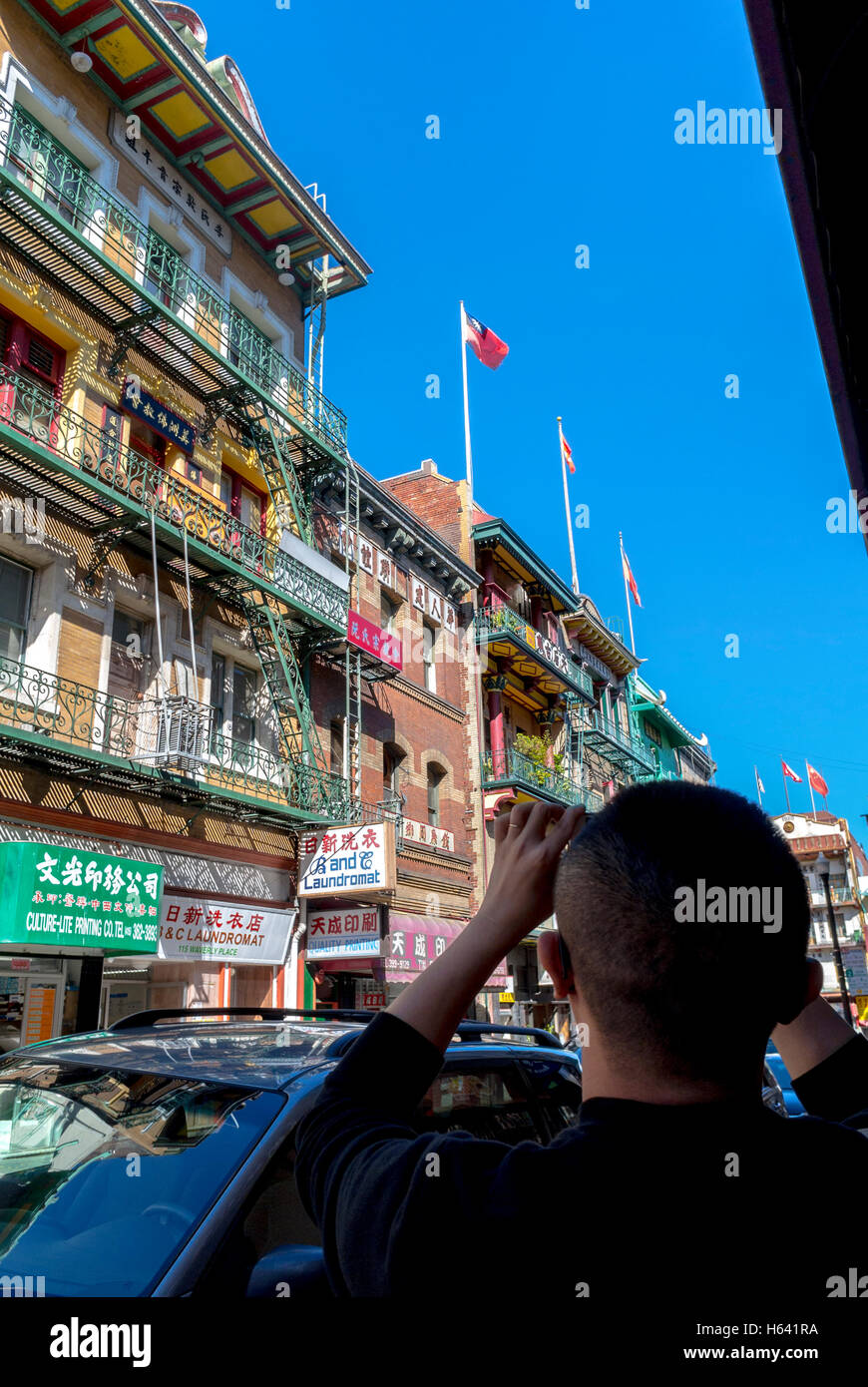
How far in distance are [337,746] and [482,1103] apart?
16828mm

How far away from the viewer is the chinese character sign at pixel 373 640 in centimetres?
1934

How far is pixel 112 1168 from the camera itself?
2838mm

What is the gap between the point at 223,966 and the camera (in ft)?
52.3

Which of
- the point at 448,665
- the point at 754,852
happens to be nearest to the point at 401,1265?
the point at 754,852

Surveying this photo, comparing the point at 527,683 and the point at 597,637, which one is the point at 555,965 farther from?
the point at 597,637

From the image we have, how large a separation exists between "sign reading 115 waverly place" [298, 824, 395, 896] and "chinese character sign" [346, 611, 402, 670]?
405cm

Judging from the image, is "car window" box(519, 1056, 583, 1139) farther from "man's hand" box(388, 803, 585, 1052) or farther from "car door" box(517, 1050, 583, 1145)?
"man's hand" box(388, 803, 585, 1052)

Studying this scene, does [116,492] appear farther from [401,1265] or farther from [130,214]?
[401,1265]

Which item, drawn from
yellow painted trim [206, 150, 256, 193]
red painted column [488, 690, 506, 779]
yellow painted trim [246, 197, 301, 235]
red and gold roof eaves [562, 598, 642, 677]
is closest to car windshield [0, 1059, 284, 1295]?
yellow painted trim [206, 150, 256, 193]

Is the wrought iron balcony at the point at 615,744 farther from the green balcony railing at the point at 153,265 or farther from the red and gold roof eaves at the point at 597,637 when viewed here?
the green balcony railing at the point at 153,265

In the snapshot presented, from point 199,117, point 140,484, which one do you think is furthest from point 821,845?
point 140,484

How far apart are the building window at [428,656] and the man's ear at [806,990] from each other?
23181 mm

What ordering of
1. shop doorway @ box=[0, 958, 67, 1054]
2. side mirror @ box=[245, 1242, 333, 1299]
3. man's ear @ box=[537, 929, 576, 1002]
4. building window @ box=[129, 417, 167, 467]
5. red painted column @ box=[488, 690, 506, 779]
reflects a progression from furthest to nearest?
1. red painted column @ box=[488, 690, 506, 779]
2. building window @ box=[129, 417, 167, 467]
3. shop doorway @ box=[0, 958, 67, 1054]
4. side mirror @ box=[245, 1242, 333, 1299]
5. man's ear @ box=[537, 929, 576, 1002]

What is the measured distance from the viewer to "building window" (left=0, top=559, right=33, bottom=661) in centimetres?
1309
